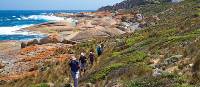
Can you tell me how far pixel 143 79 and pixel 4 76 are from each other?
61.4ft

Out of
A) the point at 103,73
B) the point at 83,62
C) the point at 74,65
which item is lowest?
the point at 83,62

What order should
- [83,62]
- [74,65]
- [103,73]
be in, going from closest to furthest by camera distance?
[74,65] < [103,73] < [83,62]

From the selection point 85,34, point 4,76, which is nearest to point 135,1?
point 85,34

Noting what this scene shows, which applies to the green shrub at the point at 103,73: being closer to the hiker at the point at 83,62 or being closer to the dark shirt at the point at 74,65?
the dark shirt at the point at 74,65

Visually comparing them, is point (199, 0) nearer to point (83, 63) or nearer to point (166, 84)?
point (83, 63)

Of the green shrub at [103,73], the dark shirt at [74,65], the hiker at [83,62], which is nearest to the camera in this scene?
the dark shirt at [74,65]

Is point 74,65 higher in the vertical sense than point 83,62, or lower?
higher

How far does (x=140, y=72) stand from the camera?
19.8m

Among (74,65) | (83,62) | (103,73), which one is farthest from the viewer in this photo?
(83,62)

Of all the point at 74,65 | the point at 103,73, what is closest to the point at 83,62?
the point at 103,73

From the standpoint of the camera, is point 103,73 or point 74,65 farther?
point 103,73

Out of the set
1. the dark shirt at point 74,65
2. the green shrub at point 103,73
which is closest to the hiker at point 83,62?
the green shrub at point 103,73

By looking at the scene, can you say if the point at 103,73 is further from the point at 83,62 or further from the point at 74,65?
the point at 83,62

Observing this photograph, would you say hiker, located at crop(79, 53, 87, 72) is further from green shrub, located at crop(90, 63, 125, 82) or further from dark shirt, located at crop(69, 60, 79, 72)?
dark shirt, located at crop(69, 60, 79, 72)
